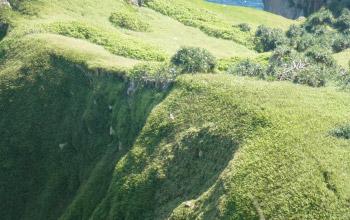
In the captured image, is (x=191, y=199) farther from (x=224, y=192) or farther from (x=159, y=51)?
(x=159, y=51)

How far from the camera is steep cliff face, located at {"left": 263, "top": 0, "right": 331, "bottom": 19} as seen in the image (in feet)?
455

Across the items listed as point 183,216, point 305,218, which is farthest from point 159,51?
point 305,218

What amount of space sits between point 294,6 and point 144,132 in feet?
331

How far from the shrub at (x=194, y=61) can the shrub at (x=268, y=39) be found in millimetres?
34912

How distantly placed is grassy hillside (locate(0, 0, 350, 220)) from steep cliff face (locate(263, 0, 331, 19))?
43143mm

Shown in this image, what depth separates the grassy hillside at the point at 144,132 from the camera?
4791cm

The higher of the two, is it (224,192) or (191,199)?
(224,192)

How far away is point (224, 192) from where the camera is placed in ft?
157

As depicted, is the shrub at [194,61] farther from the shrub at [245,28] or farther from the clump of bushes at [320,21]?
the shrub at [245,28]

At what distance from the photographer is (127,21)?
339 feet

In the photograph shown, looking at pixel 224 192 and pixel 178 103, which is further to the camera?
pixel 178 103

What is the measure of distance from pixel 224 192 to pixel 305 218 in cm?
689

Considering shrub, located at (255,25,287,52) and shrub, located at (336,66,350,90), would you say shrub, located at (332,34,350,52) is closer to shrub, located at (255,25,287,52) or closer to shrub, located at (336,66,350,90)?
shrub, located at (255,25,287,52)

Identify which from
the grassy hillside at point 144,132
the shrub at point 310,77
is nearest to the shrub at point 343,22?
the grassy hillside at point 144,132
